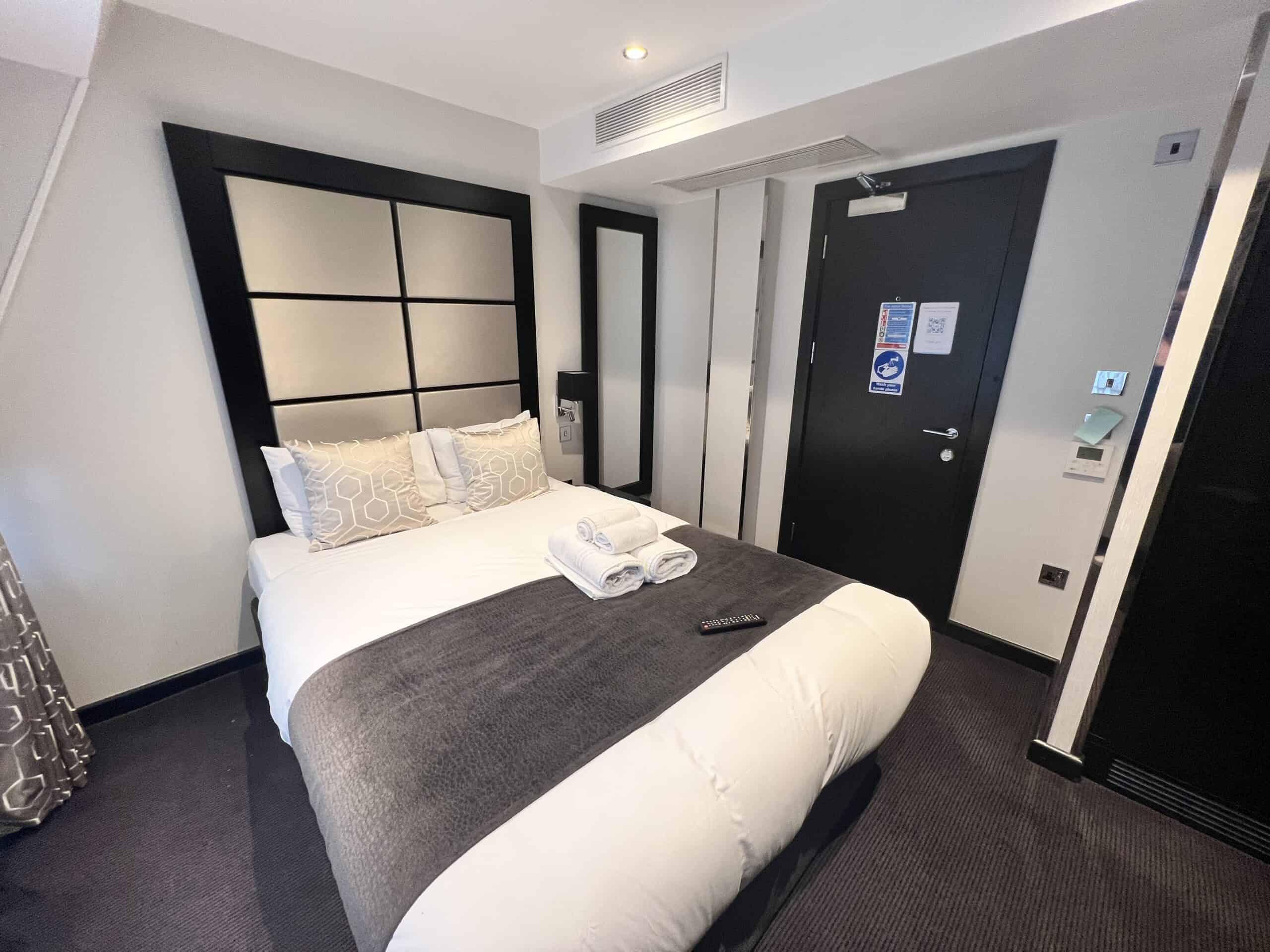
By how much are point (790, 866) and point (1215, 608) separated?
56.6 inches

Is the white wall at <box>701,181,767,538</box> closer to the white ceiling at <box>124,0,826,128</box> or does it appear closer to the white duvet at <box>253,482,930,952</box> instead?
the white ceiling at <box>124,0,826,128</box>

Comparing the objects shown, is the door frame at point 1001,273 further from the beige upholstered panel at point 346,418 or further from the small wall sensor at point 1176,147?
the beige upholstered panel at point 346,418

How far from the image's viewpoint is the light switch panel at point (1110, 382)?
193 centimetres

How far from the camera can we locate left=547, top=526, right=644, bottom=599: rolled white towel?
169 cm

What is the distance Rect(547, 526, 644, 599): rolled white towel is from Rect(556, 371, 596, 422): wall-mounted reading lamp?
1355 mm

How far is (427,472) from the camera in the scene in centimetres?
246

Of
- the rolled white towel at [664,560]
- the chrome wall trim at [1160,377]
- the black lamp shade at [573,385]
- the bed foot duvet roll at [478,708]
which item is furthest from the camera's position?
the black lamp shade at [573,385]

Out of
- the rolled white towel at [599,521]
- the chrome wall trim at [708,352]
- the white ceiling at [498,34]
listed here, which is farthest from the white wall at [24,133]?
the chrome wall trim at [708,352]

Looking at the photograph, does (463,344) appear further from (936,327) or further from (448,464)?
(936,327)

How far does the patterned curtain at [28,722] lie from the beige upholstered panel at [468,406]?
1.46 meters

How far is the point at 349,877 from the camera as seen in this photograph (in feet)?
3.02

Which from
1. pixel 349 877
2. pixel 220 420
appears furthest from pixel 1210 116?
pixel 220 420

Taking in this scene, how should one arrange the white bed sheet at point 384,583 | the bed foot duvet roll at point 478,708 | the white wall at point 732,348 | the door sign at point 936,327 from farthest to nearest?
the white wall at point 732,348 < the door sign at point 936,327 < the white bed sheet at point 384,583 < the bed foot duvet roll at point 478,708

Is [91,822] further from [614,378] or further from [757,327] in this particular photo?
[757,327]
